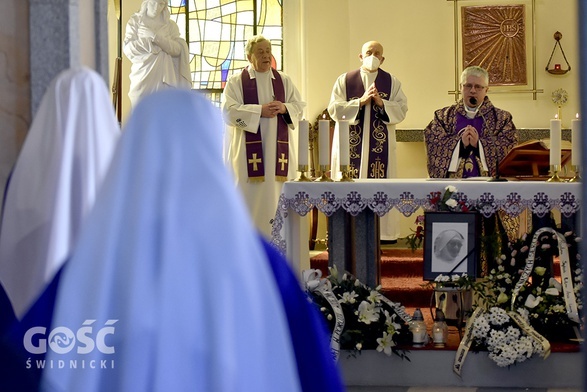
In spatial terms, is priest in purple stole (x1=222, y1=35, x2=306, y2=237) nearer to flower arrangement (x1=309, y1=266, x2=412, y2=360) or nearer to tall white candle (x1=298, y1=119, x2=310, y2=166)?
tall white candle (x1=298, y1=119, x2=310, y2=166)

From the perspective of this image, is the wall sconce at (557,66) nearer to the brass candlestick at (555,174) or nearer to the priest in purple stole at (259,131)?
the priest in purple stole at (259,131)

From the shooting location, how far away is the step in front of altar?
6.07 m

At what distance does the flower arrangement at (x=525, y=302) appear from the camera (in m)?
5.98

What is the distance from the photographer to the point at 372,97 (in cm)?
971

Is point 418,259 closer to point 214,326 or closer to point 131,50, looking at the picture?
point 131,50

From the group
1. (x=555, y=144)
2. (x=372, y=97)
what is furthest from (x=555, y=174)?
(x=372, y=97)

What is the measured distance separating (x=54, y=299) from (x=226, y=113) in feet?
24.5

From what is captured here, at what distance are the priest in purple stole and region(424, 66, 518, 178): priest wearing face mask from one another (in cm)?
204

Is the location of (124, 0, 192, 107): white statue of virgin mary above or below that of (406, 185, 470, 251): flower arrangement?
above

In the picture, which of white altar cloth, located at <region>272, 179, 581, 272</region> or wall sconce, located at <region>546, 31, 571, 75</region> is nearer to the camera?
white altar cloth, located at <region>272, 179, 581, 272</region>

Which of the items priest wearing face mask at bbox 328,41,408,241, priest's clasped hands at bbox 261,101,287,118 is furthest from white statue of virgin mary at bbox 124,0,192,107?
priest wearing face mask at bbox 328,41,408,241

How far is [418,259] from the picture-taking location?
29.6 feet

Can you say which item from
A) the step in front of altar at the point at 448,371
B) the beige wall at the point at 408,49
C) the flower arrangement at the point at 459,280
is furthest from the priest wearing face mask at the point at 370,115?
the step in front of altar at the point at 448,371

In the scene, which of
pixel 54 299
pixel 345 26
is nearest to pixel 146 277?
pixel 54 299
